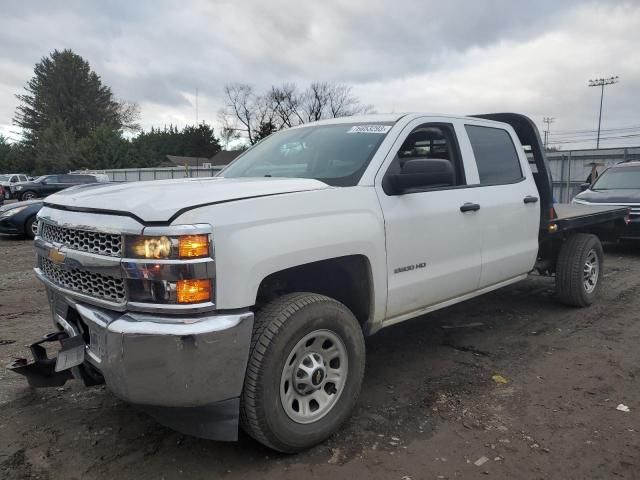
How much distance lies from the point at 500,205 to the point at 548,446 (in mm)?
2001

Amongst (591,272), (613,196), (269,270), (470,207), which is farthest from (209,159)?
(269,270)

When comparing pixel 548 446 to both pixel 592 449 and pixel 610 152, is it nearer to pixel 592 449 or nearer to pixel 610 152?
pixel 592 449

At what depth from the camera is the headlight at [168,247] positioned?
2.38 metres

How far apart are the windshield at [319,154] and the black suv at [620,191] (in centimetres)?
777

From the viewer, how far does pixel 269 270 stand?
2.62m

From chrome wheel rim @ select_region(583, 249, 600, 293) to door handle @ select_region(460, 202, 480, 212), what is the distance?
8.17 ft

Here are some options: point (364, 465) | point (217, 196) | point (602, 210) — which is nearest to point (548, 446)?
point (364, 465)

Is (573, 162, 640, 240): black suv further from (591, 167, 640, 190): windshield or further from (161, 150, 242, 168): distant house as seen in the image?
(161, 150, 242, 168): distant house

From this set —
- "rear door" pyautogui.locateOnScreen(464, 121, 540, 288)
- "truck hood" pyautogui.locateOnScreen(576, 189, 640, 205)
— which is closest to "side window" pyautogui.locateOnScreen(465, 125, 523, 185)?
"rear door" pyautogui.locateOnScreen(464, 121, 540, 288)

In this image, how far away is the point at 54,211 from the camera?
3006 millimetres

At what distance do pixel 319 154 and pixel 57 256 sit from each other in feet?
6.00

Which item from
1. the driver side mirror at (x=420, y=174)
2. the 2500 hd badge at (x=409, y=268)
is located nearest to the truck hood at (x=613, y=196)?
the 2500 hd badge at (x=409, y=268)

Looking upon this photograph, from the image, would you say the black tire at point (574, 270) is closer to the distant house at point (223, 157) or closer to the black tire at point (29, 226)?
the black tire at point (29, 226)

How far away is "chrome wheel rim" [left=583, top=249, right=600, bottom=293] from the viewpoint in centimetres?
580
